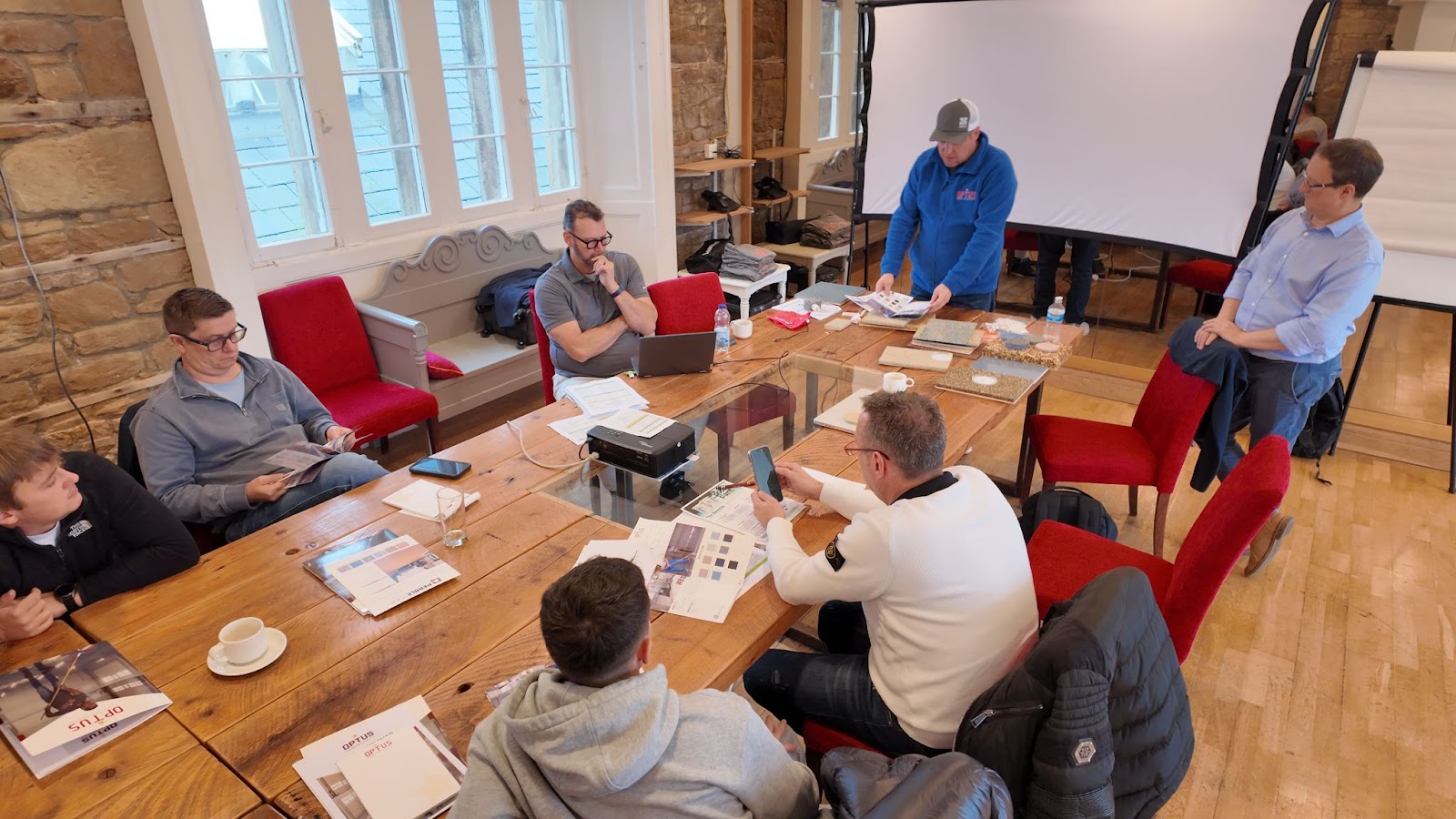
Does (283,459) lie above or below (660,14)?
below

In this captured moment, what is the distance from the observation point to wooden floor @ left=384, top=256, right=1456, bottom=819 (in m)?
2.12

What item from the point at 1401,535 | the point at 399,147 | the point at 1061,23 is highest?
the point at 1061,23

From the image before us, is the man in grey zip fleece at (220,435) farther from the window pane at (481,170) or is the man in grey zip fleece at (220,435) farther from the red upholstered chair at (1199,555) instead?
the window pane at (481,170)

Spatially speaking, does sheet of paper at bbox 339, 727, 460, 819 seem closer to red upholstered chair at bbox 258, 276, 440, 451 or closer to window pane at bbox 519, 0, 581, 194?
red upholstered chair at bbox 258, 276, 440, 451

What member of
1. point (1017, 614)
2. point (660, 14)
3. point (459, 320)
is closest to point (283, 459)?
point (1017, 614)

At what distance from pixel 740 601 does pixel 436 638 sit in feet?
2.01

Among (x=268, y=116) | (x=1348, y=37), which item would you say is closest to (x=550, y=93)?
(x=268, y=116)

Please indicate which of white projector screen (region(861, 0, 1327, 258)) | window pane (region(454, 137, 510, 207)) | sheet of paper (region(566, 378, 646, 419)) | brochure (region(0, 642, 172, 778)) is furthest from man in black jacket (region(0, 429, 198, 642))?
white projector screen (region(861, 0, 1327, 258))

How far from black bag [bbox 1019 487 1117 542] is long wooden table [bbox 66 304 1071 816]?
832 millimetres

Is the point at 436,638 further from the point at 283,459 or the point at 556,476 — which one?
the point at 283,459

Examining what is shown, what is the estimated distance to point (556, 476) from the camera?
219 cm

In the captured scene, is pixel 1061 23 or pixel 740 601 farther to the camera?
pixel 1061 23

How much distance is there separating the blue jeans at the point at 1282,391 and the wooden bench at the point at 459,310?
10.7ft

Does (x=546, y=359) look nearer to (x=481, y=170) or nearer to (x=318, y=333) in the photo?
(x=318, y=333)
